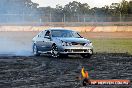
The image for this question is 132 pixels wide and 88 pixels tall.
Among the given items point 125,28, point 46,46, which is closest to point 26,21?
point 125,28

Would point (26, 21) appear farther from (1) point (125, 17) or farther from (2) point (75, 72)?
(2) point (75, 72)

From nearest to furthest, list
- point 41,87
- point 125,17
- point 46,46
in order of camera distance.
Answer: point 41,87, point 46,46, point 125,17

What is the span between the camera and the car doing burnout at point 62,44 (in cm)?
2062

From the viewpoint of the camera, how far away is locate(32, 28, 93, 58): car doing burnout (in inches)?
812

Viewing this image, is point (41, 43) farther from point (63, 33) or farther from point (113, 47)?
point (113, 47)

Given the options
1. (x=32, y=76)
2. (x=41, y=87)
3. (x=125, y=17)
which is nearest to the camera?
(x=41, y=87)

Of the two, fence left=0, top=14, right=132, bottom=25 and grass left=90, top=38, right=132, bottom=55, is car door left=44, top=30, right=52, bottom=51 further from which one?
fence left=0, top=14, right=132, bottom=25

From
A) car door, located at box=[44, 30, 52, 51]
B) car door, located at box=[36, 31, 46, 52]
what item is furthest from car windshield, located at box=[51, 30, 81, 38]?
car door, located at box=[36, 31, 46, 52]

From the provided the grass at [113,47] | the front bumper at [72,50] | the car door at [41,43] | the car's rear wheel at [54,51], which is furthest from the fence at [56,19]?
the front bumper at [72,50]

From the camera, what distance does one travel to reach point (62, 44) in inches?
813

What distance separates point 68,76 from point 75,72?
123 centimetres

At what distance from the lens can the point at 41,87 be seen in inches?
421

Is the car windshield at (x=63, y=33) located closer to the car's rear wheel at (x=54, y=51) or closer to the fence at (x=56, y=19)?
the car's rear wheel at (x=54, y=51)

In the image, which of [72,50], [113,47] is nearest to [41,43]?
[72,50]
